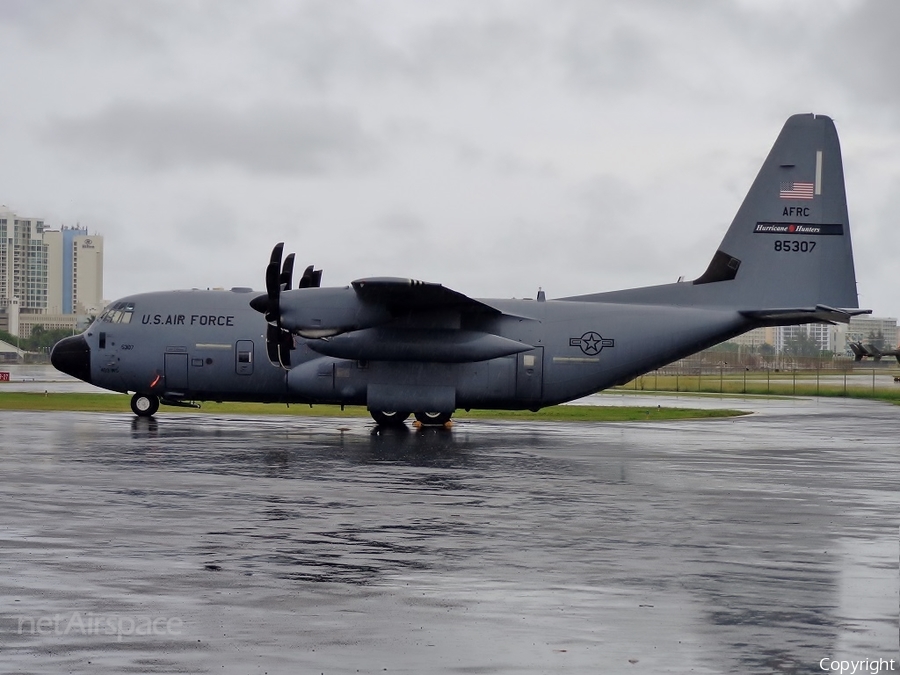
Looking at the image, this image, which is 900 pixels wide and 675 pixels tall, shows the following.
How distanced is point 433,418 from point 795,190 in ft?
40.7

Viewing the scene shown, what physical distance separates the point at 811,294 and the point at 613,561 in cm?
2164

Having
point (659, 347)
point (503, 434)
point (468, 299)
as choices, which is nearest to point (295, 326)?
point (468, 299)

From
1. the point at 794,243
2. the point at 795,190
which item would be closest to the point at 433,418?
the point at 794,243

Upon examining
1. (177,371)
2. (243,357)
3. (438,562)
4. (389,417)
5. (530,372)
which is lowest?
(438,562)

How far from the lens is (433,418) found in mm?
30969

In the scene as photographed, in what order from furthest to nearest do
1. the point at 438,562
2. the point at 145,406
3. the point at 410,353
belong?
the point at 145,406
the point at 410,353
the point at 438,562

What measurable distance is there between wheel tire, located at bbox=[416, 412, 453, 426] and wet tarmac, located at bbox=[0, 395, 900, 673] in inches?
283

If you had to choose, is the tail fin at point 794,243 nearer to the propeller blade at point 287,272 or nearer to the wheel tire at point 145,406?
the propeller blade at point 287,272

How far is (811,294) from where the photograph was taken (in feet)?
101

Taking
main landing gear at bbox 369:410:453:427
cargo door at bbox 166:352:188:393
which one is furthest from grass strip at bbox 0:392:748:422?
main landing gear at bbox 369:410:453:427

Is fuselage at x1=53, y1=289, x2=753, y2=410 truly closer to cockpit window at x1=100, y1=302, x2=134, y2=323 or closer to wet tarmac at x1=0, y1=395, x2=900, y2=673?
cockpit window at x1=100, y1=302, x2=134, y2=323

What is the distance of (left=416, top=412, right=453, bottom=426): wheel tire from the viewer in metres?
30.2

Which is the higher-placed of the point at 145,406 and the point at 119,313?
the point at 119,313

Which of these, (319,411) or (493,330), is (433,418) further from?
(319,411)
